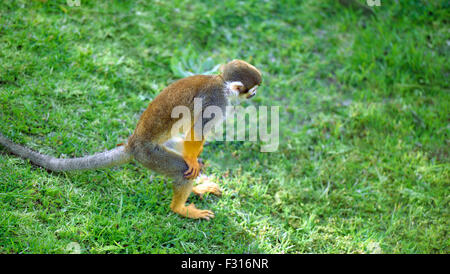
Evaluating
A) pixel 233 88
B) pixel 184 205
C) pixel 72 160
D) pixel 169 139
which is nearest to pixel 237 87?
pixel 233 88

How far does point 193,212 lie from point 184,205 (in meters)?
0.13

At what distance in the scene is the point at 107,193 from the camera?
Result: 3436 mm

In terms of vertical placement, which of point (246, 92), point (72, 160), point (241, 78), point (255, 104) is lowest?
point (255, 104)

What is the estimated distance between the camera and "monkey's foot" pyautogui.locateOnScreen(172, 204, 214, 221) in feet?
11.2

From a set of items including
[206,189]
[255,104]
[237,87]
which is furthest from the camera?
[255,104]

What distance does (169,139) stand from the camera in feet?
11.3

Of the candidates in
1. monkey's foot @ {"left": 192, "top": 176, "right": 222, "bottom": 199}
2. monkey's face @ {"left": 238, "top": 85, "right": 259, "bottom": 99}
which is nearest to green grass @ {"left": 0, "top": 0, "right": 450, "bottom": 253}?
monkey's foot @ {"left": 192, "top": 176, "right": 222, "bottom": 199}

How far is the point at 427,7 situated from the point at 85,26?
494 centimetres

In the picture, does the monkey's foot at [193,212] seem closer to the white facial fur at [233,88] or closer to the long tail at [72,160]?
the long tail at [72,160]

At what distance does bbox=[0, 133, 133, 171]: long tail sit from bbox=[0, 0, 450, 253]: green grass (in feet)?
0.29

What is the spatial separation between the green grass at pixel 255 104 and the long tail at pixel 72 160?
0.09m

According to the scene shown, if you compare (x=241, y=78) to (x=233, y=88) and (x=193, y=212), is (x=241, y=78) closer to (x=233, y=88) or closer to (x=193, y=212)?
(x=233, y=88)

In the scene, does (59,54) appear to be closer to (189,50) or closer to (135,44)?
(135,44)

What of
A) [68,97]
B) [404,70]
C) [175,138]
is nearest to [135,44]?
[68,97]
